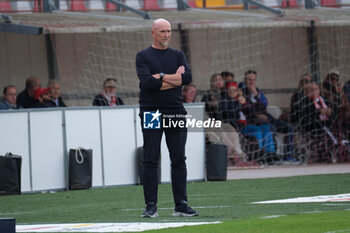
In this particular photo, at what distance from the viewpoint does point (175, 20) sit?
17234 mm

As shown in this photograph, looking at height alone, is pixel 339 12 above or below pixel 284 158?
above

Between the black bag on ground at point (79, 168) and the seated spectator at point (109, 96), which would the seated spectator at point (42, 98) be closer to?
the seated spectator at point (109, 96)

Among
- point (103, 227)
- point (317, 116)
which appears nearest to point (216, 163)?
point (317, 116)

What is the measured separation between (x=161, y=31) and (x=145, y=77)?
468 mm

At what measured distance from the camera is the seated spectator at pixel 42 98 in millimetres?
15639

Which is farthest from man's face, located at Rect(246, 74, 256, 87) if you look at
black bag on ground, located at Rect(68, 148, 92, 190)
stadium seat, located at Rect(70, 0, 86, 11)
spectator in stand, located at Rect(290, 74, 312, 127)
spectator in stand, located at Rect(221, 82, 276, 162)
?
black bag on ground, located at Rect(68, 148, 92, 190)

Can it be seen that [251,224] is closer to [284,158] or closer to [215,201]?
[215,201]

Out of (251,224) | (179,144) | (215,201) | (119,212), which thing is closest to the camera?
(251,224)

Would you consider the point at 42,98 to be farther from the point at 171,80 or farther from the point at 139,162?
the point at 171,80

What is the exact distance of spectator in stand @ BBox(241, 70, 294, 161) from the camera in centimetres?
1814

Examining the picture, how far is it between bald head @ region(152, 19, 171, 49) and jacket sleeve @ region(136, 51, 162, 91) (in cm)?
23

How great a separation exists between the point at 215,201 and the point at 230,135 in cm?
692

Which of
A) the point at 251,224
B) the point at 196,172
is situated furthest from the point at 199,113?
the point at 251,224

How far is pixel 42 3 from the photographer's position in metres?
17.7
